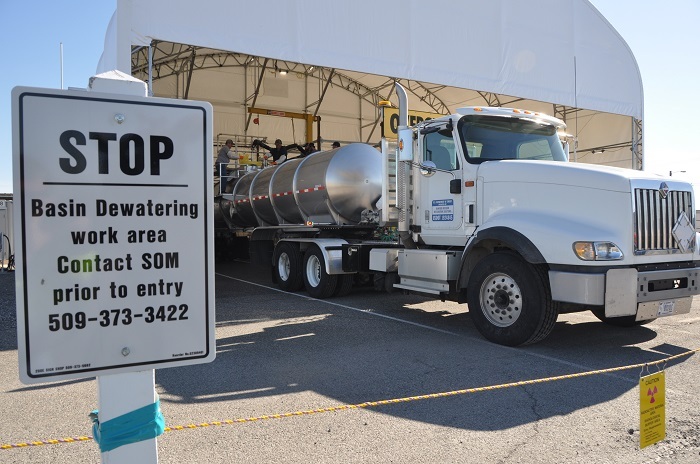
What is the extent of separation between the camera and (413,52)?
46.8 ft

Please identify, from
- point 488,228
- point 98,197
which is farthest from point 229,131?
point 98,197

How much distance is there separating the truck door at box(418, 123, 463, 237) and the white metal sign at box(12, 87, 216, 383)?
6.24m

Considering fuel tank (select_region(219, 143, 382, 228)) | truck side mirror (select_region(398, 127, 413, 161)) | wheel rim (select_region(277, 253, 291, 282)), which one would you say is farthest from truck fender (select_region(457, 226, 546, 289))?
wheel rim (select_region(277, 253, 291, 282))

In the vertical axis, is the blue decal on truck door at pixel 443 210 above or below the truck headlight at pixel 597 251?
Answer: above

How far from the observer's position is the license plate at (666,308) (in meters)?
6.15

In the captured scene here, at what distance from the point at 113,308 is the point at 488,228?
5.76m

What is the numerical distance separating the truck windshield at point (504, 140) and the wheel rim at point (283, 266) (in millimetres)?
5274

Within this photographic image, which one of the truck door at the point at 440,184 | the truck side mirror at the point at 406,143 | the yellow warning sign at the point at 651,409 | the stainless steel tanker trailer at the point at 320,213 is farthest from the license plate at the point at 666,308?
the stainless steel tanker trailer at the point at 320,213

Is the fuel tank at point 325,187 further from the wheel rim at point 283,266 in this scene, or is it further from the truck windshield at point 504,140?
the truck windshield at point 504,140

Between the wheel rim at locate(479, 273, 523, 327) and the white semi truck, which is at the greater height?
the white semi truck

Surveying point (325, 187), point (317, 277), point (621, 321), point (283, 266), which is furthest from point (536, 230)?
point (283, 266)

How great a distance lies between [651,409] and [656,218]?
385cm

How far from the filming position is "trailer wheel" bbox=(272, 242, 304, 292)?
11125 mm

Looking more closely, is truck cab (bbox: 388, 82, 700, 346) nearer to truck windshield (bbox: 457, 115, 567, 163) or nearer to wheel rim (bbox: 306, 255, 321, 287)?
truck windshield (bbox: 457, 115, 567, 163)
